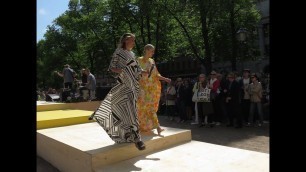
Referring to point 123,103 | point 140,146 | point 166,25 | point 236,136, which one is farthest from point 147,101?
point 166,25

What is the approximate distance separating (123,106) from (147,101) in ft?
3.23

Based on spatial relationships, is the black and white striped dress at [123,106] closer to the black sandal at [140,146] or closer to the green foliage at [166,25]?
the black sandal at [140,146]

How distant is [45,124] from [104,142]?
7.67 ft

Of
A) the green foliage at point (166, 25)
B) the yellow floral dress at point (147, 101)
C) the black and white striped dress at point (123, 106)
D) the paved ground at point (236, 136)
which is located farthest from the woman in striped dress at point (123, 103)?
the green foliage at point (166, 25)

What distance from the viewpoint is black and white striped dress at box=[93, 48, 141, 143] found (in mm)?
4309

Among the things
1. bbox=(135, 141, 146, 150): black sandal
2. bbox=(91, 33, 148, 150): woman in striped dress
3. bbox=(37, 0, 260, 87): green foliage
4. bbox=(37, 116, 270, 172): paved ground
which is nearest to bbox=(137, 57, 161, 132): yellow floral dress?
bbox=(91, 33, 148, 150): woman in striped dress

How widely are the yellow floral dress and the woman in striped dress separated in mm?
715

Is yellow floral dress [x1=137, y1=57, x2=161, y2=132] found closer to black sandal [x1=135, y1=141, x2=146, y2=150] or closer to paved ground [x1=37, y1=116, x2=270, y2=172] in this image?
black sandal [x1=135, y1=141, x2=146, y2=150]

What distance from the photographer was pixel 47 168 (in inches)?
197
